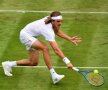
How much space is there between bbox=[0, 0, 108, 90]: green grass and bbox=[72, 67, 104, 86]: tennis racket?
17 cm

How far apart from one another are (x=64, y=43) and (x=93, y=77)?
11.4ft

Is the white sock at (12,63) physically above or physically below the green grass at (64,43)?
above

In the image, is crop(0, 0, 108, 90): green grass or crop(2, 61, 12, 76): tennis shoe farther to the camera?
crop(2, 61, 12, 76): tennis shoe

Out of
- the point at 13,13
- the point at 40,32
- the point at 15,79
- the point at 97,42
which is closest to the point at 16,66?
the point at 15,79

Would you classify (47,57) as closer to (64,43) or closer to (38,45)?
(38,45)

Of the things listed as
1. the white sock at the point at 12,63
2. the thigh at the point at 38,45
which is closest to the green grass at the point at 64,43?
the white sock at the point at 12,63

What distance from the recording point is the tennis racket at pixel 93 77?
12242mm

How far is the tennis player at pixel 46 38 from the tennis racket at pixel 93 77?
500 millimetres

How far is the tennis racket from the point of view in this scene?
12.2 m

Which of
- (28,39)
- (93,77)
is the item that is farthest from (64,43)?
(93,77)

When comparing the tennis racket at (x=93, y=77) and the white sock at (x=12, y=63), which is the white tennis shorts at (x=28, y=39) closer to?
the white sock at (x=12, y=63)

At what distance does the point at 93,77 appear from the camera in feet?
40.3

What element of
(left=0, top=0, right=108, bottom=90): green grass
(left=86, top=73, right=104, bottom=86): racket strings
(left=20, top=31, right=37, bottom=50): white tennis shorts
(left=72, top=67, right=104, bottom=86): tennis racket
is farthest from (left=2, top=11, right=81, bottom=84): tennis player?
(left=86, top=73, right=104, bottom=86): racket strings

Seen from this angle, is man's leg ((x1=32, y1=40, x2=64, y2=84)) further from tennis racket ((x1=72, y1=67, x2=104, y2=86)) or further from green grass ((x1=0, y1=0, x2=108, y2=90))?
tennis racket ((x1=72, y1=67, x2=104, y2=86))
